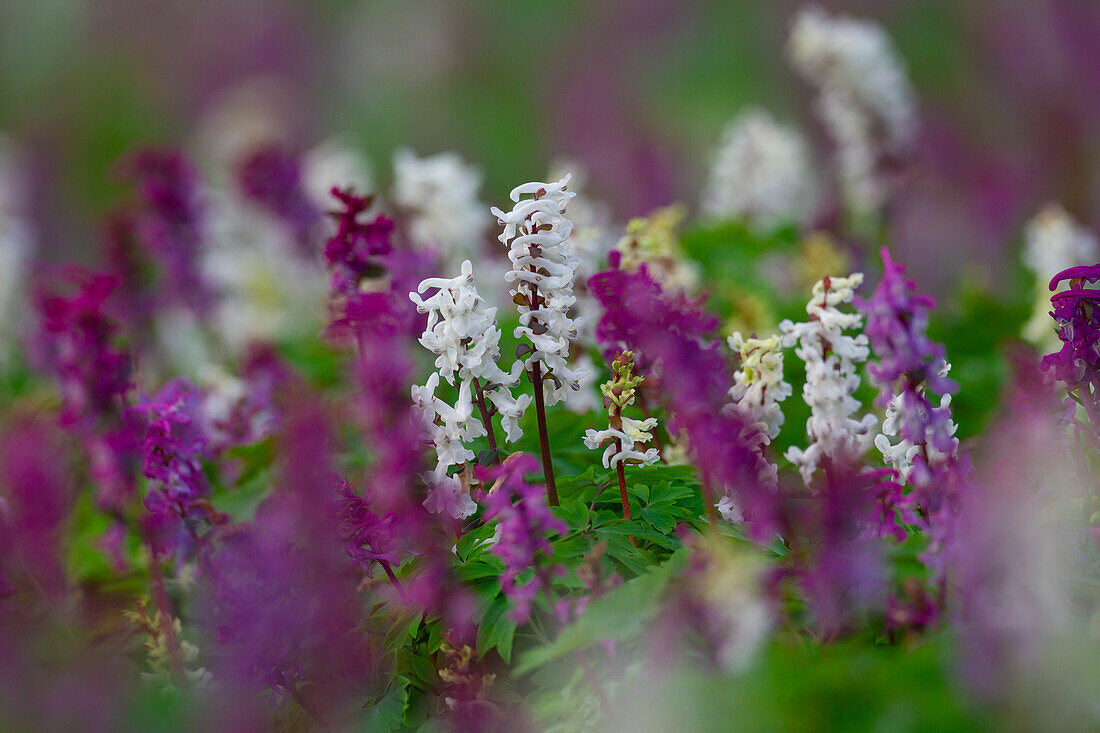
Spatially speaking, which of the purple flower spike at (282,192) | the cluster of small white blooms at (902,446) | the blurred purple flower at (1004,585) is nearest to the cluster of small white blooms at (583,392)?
the cluster of small white blooms at (902,446)

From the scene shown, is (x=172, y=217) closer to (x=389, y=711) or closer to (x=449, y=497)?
(x=449, y=497)

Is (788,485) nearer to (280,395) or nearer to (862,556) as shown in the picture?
(862,556)

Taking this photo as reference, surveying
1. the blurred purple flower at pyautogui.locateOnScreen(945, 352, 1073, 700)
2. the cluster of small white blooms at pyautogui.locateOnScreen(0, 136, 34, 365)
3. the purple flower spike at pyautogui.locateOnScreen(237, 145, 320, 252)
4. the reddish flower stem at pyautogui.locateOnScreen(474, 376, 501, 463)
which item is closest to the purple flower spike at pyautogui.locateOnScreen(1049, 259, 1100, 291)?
the blurred purple flower at pyautogui.locateOnScreen(945, 352, 1073, 700)

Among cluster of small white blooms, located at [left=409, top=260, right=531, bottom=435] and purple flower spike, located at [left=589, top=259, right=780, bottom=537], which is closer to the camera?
purple flower spike, located at [left=589, top=259, right=780, bottom=537]

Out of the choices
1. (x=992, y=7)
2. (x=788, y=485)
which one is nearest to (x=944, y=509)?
(x=788, y=485)

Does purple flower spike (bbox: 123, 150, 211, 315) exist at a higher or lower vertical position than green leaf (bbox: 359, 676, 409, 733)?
higher

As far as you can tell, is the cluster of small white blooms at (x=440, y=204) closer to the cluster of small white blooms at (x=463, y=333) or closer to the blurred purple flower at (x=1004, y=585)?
the cluster of small white blooms at (x=463, y=333)

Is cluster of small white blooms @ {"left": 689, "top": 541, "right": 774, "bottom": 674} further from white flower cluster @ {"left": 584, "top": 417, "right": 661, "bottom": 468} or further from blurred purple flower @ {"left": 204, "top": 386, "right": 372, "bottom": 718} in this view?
blurred purple flower @ {"left": 204, "top": 386, "right": 372, "bottom": 718}
